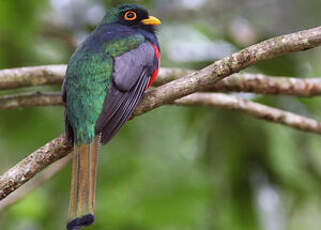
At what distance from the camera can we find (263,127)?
16.7 ft

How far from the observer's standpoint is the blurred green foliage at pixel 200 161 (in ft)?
15.7

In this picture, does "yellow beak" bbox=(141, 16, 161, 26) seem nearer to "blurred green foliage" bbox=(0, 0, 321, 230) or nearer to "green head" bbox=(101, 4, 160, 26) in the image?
"green head" bbox=(101, 4, 160, 26)

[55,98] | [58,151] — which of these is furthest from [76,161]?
[55,98]

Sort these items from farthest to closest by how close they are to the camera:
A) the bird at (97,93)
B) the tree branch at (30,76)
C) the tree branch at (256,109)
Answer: the tree branch at (256,109)
the tree branch at (30,76)
the bird at (97,93)

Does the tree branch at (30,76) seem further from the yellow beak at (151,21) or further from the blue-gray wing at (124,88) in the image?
the yellow beak at (151,21)

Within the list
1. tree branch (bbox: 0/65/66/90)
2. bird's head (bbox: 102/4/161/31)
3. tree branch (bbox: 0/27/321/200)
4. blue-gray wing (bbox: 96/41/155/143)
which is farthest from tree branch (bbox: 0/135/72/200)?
bird's head (bbox: 102/4/161/31)

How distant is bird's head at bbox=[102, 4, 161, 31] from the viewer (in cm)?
445

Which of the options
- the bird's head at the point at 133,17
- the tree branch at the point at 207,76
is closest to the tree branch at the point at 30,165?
the tree branch at the point at 207,76

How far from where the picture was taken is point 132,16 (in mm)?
4480

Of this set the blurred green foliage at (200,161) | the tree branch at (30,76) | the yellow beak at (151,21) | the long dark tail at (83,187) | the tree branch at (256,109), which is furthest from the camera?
the blurred green foliage at (200,161)

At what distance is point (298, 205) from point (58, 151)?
103 inches

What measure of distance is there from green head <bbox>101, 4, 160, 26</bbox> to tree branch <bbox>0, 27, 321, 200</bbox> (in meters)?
1.42

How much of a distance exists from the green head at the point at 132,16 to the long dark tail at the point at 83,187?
1.55m

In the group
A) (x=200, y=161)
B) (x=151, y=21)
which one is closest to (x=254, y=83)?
(x=151, y=21)
